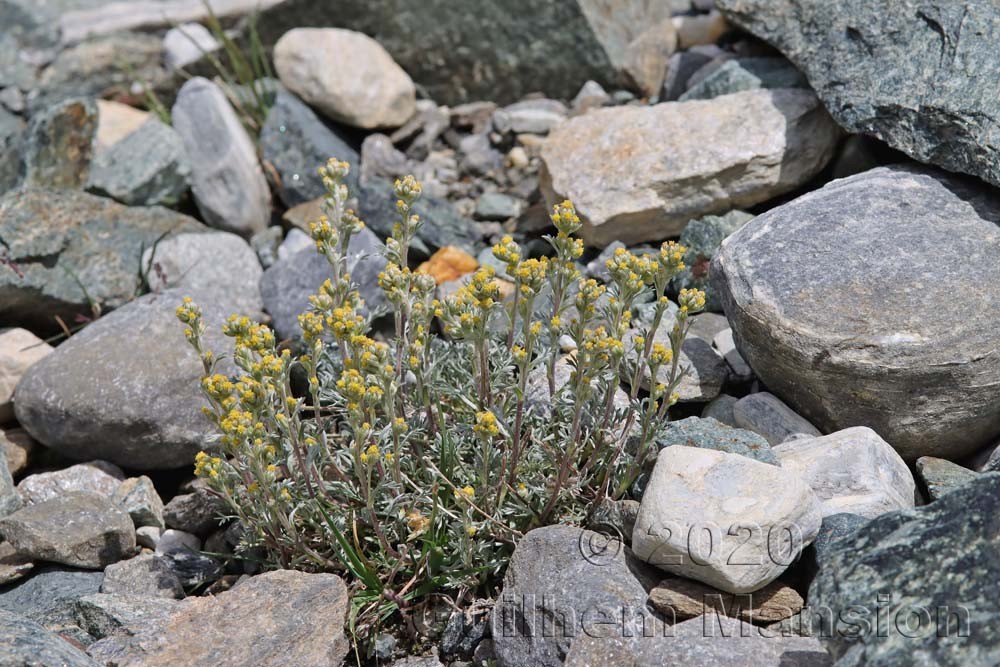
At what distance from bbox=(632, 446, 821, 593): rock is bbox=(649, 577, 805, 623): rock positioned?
0.06 m

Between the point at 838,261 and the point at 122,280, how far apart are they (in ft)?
12.6

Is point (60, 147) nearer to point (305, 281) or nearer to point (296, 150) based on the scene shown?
point (296, 150)

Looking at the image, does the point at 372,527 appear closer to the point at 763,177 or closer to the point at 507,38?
the point at 763,177

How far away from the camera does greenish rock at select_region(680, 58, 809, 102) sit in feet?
18.0

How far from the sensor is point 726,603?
347 cm

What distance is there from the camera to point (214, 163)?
620cm

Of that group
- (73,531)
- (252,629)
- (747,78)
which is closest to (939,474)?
(747,78)

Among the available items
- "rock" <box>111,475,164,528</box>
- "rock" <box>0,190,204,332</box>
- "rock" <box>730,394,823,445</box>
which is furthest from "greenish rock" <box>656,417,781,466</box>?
"rock" <box>0,190,204,332</box>

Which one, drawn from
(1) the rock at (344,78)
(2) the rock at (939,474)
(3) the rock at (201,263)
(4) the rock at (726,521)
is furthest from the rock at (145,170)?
(2) the rock at (939,474)

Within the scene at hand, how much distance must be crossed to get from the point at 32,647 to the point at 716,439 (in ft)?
8.27

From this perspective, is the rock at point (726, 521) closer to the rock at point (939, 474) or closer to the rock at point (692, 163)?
the rock at point (939, 474)

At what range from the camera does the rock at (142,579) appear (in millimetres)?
4082

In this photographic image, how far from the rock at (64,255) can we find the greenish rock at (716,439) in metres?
3.28

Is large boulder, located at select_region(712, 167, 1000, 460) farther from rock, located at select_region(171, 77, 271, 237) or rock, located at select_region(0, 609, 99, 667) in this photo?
rock, located at select_region(171, 77, 271, 237)
